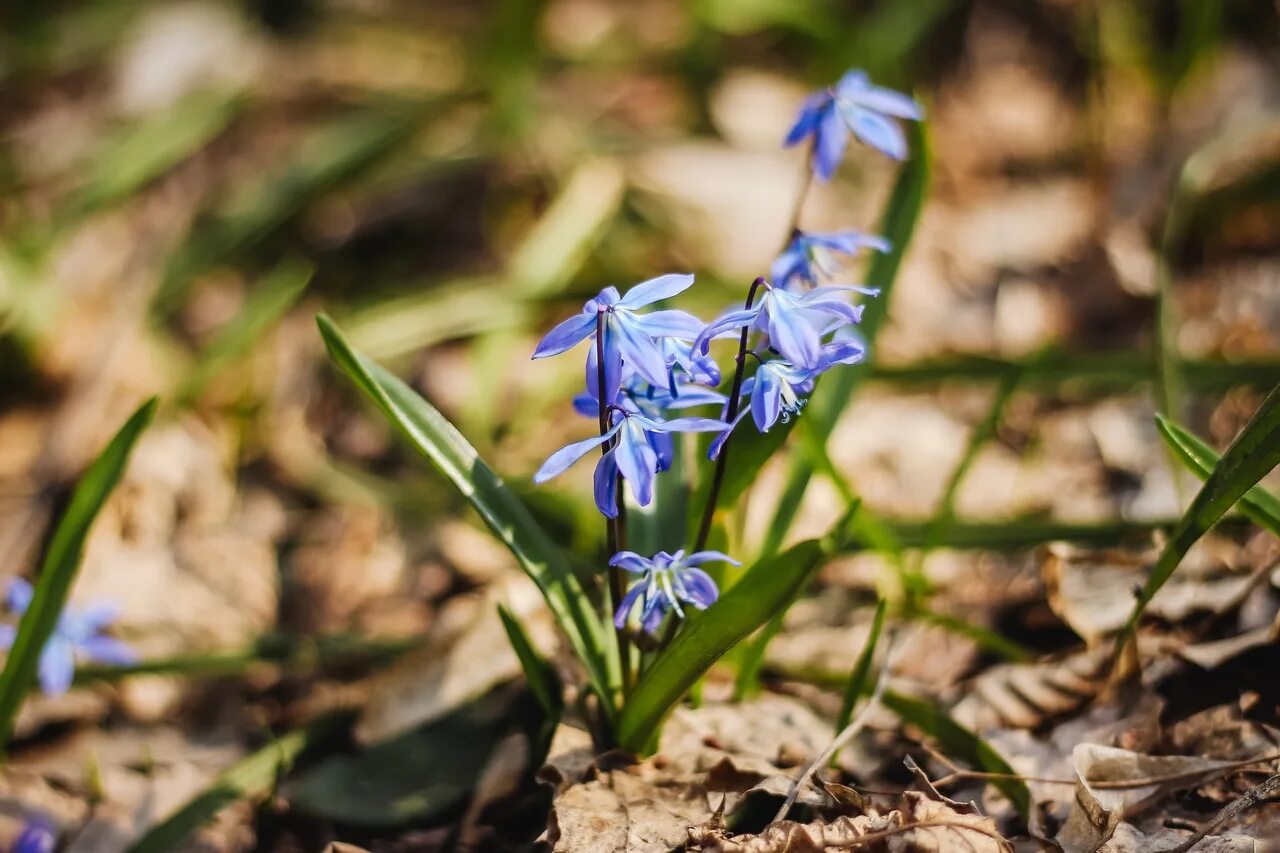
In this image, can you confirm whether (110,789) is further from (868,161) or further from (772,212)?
(868,161)

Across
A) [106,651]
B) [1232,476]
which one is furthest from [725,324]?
[106,651]

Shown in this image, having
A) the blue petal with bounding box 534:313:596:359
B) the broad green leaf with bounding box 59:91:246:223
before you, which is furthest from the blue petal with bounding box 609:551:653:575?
the broad green leaf with bounding box 59:91:246:223

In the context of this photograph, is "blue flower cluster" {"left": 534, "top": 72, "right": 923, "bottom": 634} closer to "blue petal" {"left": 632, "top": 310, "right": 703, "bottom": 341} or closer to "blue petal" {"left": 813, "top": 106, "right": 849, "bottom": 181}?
"blue petal" {"left": 632, "top": 310, "right": 703, "bottom": 341}

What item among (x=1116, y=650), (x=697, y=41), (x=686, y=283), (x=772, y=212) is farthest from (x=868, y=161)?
(x=686, y=283)

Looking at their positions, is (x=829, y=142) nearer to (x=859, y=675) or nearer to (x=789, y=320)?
(x=789, y=320)

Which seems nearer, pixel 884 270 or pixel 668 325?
pixel 668 325

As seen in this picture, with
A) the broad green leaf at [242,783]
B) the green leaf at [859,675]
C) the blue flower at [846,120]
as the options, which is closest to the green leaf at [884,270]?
the blue flower at [846,120]
